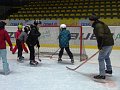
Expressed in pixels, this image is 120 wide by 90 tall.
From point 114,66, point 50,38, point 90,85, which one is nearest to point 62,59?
point 114,66

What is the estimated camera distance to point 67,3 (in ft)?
71.5

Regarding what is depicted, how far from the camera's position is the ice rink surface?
6843 millimetres

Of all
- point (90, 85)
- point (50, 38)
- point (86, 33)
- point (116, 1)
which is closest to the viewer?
point (90, 85)

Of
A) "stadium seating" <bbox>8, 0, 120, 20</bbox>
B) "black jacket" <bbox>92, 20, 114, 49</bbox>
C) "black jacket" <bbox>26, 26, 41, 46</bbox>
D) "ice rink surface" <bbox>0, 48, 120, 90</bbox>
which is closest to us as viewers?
"ice rink surface" <bbox>0, 48, 120, 90</bbox>

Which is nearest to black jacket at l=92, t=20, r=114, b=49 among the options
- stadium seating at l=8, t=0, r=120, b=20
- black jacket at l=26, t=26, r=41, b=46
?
black jacket at l=26, t=26, r=41, b=46

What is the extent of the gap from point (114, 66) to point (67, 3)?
12.7 meters

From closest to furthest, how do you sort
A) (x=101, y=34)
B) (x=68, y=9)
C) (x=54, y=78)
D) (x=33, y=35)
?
1. (x=101, y=34)
2. (x=54, y=78)
3. (x=33, y=35)
4. (x=68, y=9)

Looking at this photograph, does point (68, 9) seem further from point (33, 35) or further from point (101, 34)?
point (101, 34)

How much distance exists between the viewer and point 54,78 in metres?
7.72

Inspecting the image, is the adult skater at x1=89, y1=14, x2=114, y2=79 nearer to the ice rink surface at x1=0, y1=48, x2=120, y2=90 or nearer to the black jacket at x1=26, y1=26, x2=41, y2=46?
the ice rink surface at x1=0, y1=48, x2=120, y2=90

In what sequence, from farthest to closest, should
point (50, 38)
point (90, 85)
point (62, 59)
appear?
point (50, 38), point (62, 59), point (90, 85)

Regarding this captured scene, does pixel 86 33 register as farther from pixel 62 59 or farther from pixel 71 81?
pixel 71 81

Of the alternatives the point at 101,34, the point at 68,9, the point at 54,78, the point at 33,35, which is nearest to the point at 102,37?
the point at 101,34

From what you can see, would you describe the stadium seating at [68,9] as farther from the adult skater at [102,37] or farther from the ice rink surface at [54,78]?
the adult skater at [102,37]
